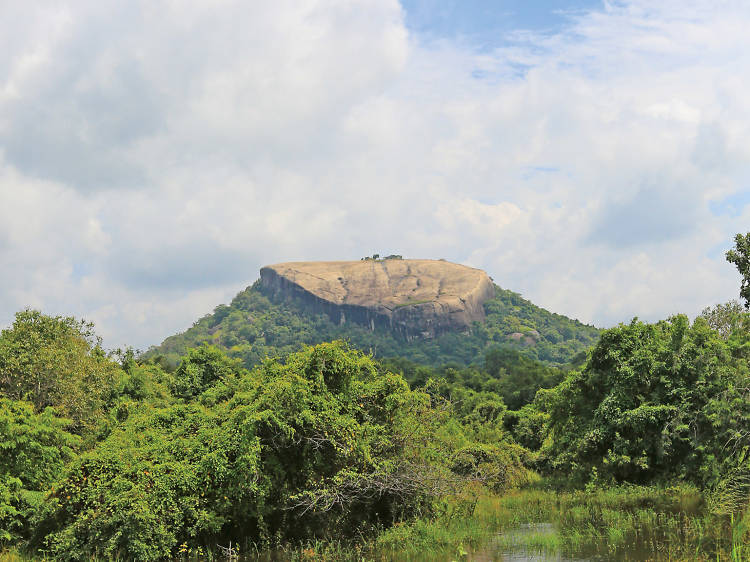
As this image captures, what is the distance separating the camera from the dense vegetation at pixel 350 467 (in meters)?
15.0

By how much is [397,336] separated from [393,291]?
43.5ft

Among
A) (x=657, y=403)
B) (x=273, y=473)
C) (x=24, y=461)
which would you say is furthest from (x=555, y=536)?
(x=24, y=461)

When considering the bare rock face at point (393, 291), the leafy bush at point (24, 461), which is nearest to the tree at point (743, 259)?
the leafy bush at point (24, 461)

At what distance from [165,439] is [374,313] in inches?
5801

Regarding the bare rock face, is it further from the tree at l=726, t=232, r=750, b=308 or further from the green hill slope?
the tree at l=726, t=232, r=750, b=308

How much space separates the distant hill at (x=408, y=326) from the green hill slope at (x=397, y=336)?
0.23 metres

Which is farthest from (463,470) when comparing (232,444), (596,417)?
(232,444)

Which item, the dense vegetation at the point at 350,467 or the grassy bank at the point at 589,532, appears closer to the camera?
the grassy bank at the point at 589,532

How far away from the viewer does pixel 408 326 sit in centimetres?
16162

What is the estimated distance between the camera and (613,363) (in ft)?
81.5

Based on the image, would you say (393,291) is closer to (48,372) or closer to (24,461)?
(48,372)

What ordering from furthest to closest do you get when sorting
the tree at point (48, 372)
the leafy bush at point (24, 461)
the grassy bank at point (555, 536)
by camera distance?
1. the tree at point (48, 372)
2. the leafy bush at point (24, 461)
3. the grassy bank at point (555, 536)

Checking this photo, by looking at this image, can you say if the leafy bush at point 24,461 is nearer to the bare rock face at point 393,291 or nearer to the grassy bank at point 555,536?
the grassy bank at point 555,536

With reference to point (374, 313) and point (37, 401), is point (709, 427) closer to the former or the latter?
point (37, 401)
